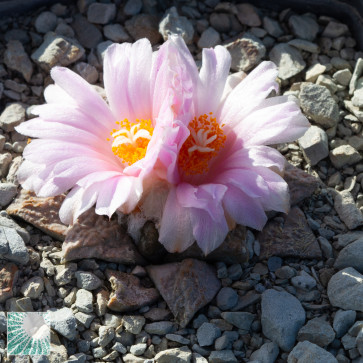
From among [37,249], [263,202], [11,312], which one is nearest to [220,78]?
[263,202]

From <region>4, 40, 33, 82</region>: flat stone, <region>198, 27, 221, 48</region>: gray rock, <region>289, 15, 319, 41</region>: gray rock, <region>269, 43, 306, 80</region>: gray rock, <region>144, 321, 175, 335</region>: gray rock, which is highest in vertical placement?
<region>4, 40, 33, 82</region>: flat stone

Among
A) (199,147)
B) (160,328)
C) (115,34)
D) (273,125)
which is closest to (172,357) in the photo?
(160,328)

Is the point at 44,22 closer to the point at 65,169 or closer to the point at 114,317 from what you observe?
the point at 65,169

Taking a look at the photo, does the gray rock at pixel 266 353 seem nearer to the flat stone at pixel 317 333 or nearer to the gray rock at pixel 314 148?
the flat stone at pixel 317 333

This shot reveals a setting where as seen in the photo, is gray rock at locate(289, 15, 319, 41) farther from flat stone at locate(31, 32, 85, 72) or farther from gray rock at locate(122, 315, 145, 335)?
gray rock at locate(122, 315, 145, 335)

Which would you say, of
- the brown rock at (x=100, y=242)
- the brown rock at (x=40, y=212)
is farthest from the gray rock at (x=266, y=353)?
the brown rock at (x=40, y=212)

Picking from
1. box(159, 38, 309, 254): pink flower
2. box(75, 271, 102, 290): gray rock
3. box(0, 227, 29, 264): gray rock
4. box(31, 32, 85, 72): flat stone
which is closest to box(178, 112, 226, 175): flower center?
box(159, 38, 309, 254): pink flower

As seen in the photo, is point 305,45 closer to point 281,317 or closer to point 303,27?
point 303,27
